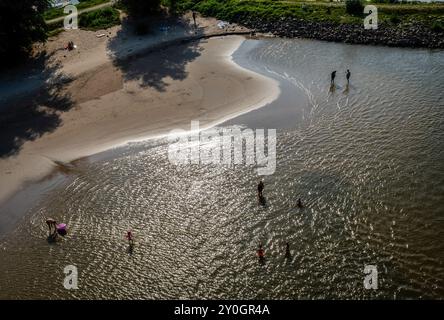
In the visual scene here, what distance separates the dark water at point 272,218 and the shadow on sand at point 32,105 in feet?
29.1

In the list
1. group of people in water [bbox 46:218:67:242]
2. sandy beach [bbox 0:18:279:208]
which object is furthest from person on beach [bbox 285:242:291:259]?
sandy beach [bbox 0:18:279:208]

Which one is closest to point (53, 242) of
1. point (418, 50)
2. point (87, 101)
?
point (87, 101)

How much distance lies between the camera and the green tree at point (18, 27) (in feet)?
172

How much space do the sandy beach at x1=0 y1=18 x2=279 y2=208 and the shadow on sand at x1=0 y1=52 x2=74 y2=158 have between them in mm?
111

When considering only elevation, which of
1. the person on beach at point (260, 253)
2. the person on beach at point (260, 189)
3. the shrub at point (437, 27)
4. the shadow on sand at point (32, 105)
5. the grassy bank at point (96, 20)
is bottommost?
the person on beach at point (260, 253)

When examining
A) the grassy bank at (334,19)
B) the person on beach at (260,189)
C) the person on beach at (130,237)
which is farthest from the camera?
the grassy bank at (334,19)

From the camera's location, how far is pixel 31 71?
55125mm

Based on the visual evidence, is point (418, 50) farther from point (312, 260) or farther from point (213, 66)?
point (312, 260)

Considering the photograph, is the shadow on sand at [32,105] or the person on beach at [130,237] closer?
the person on beach at [130,237]

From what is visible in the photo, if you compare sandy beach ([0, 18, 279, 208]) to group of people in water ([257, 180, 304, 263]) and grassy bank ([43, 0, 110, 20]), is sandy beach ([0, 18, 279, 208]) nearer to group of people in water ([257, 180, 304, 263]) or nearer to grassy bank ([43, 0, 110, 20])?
grassy bank ([43, 0, 110, 20])

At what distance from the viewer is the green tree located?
172ft

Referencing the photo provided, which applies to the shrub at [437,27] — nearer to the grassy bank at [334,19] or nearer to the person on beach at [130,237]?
the grassy bank at [334,19]

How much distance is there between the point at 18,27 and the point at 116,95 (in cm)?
1687

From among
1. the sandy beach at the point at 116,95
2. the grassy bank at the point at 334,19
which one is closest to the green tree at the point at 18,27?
the sandy beach at the point at 116,95
